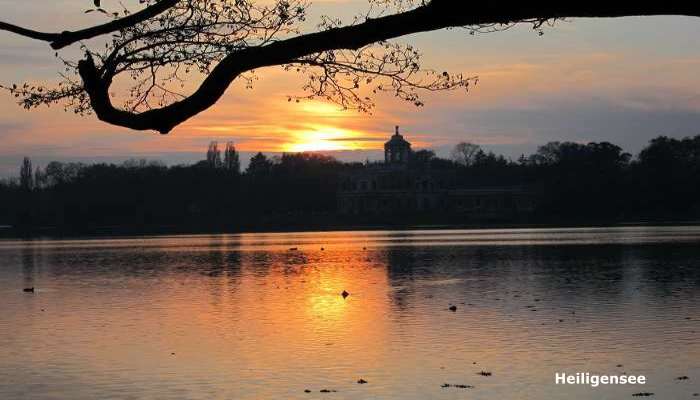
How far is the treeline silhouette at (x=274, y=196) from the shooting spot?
15062 centimetres

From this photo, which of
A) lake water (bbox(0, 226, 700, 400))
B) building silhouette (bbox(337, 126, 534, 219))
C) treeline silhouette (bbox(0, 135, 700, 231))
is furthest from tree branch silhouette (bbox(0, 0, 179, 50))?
building silhouette (bbox(337, 126, 534, 219))

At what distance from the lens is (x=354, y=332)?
25172 millimetres

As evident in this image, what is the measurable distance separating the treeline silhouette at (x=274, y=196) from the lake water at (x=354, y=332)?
10603 cm

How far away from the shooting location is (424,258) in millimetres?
58031

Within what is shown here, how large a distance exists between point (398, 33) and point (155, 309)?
2425cm

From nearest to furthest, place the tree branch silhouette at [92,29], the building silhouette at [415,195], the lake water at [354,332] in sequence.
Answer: the tree branch silhouette at [92,29]
the lake water at [354,332]
the building silhouette at [415,195]

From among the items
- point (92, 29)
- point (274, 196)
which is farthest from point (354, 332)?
point (274, 196)

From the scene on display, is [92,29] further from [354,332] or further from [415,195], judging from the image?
[415,195]

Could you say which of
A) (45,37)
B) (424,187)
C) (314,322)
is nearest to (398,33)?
(45,37)

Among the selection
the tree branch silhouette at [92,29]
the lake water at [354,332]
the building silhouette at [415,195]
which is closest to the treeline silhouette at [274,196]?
the building silhouette at [415,195]

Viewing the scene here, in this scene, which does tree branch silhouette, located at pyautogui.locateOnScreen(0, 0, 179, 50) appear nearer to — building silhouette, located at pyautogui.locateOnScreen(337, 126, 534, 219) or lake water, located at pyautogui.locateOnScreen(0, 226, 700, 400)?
lake water, located at pyautogui.locateOnScreen(0, 226, 700, 400)

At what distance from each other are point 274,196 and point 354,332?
492 feet

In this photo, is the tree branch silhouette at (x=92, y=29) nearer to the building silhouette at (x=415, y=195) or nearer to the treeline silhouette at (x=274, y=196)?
the treeline silhouette at (x=274, y=196)

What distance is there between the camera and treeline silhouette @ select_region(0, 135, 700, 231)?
15062 centimetres
